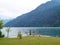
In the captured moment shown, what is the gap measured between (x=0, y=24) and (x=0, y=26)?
74cm

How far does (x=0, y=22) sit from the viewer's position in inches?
2271

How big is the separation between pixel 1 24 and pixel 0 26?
0.91 m

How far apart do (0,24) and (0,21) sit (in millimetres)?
1361

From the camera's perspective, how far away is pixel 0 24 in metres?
57.5

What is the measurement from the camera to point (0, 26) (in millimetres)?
57062

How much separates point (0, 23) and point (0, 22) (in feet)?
1.07

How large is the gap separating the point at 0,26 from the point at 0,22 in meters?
1.35

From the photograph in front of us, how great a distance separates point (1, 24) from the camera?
189ft

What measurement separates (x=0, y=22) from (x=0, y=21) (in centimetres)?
88

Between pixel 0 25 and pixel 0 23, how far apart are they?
651mm

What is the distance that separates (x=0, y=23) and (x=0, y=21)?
44.4 inches

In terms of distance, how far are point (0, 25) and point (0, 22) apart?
3.21 feet

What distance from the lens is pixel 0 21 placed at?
58.5 m
